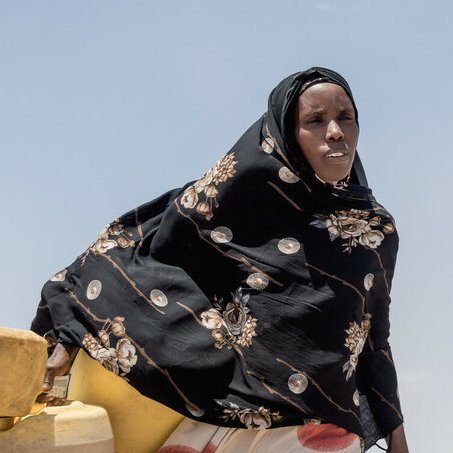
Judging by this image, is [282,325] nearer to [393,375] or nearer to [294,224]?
[294,224]

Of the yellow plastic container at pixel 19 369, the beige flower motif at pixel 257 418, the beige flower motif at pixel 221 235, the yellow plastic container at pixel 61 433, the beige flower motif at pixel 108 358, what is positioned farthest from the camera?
the beige flower motif at pixel 221 235

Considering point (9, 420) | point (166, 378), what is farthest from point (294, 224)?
point (9, 420)

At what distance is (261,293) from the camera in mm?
3938

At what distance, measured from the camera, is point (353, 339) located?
4012 millimetres

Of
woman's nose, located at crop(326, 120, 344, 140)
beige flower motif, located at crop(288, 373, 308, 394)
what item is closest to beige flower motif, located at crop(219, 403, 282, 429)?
beige flower motif, located at crop(288, 373, 308, 394)

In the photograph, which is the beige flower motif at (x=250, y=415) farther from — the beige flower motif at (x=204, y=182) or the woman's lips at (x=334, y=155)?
the woman's lips at (x=334, y=155)

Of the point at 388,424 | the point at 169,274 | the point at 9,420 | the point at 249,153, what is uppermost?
the point at 249,153

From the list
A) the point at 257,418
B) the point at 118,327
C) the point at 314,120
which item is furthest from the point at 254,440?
the point at 314,120

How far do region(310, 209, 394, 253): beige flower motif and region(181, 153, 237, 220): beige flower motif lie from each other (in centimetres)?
38

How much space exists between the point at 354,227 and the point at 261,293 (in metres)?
0.46

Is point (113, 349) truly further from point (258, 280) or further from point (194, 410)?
point (258, 280)

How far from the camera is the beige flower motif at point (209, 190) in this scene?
4066 millimetres

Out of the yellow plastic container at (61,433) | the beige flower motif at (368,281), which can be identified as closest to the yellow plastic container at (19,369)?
the yellow plastic container at (61,433)

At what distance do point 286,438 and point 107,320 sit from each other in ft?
2.54
